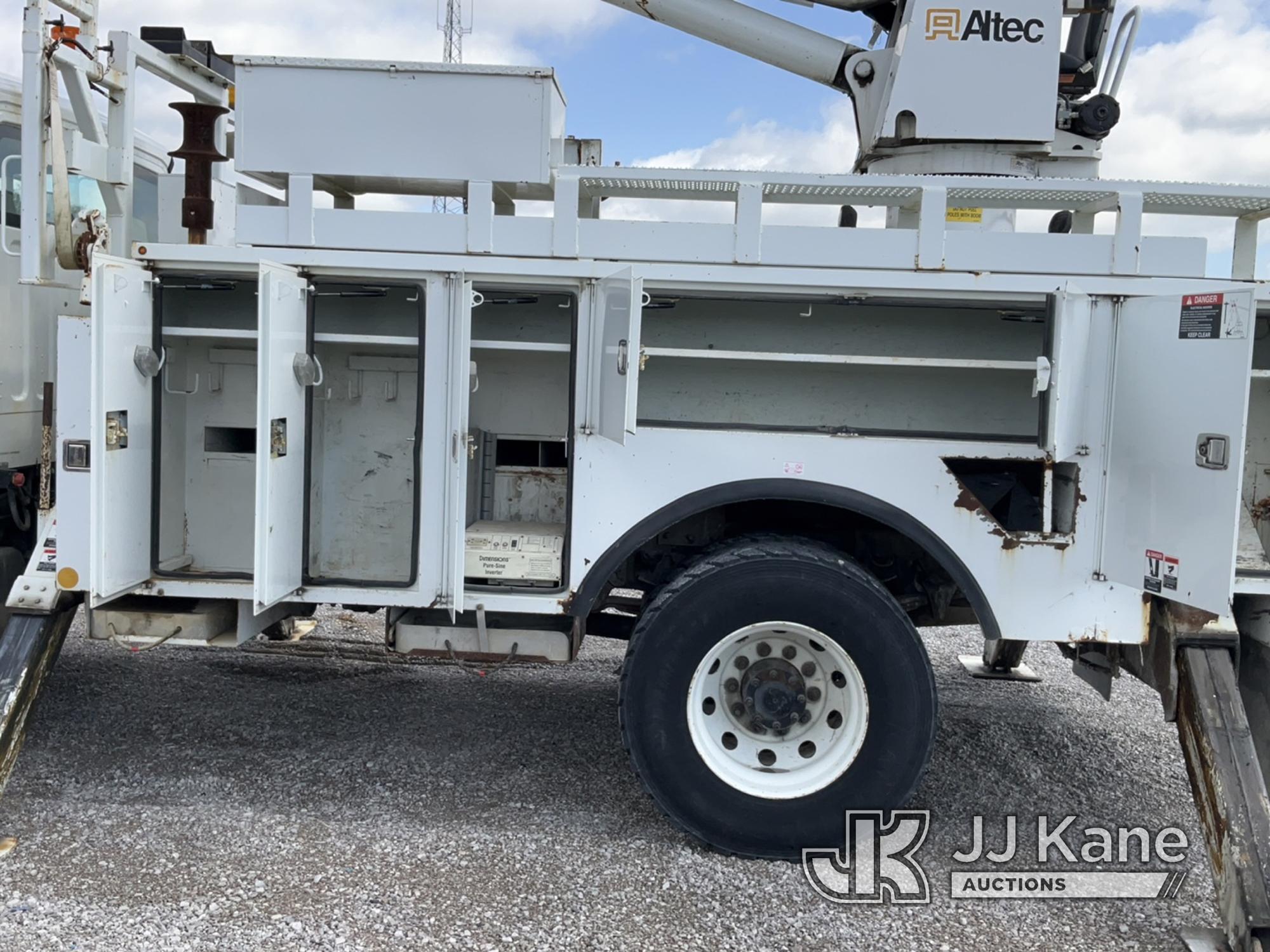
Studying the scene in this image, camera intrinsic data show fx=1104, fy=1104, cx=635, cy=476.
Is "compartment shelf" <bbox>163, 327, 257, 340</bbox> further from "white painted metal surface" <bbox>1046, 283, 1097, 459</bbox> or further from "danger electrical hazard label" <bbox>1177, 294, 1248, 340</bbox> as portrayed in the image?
"danger electrical hazard label" <bbox>1177, 294, 1248, 340</bbox>

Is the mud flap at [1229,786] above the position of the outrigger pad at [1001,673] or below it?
above

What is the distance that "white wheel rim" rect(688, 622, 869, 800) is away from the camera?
12.6ft

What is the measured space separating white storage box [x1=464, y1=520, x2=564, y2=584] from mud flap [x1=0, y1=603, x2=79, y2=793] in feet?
4.97

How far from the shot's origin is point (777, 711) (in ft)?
12.7

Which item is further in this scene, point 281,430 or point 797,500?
point 797,500

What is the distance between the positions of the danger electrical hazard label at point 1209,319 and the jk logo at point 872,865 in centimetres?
187

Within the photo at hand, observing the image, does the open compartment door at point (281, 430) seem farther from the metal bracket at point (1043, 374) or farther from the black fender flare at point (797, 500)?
the metal bracket at point (1043, 374)

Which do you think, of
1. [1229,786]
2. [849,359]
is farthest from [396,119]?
[1229,786]

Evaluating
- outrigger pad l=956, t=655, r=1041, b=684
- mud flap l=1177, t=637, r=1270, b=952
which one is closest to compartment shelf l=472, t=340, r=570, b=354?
mud flap l=1177, t=637, r=1270, b=952

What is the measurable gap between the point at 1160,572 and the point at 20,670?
3966 millimetres

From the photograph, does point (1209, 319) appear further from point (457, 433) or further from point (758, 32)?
point (758, 32)

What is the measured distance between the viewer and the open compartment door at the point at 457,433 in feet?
13.0

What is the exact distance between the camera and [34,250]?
13.0 feet

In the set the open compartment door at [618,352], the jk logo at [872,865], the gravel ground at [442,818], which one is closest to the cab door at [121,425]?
the gravel ground at [442,818]
